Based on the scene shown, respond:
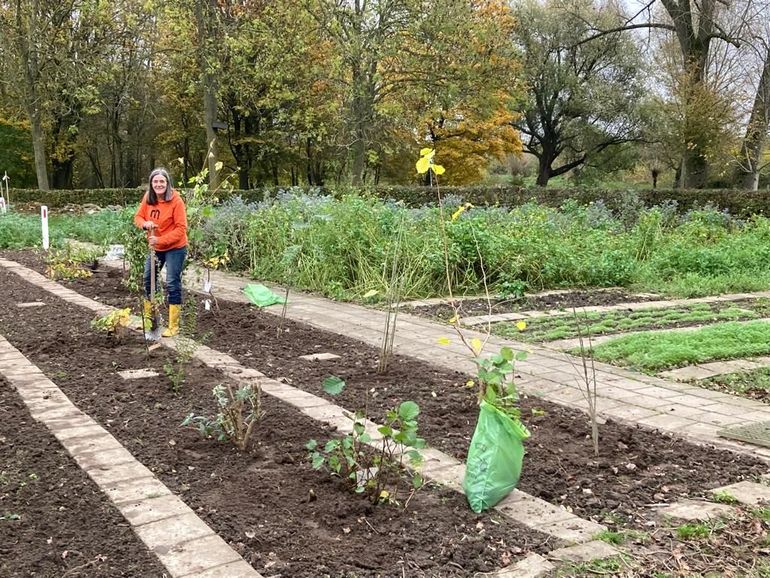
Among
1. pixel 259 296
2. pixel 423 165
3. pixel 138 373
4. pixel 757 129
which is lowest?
pixel 138 373

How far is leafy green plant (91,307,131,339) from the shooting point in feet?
16.5

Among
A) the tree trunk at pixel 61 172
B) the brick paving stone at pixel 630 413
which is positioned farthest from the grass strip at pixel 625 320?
the tree trunk at pixel 61 172

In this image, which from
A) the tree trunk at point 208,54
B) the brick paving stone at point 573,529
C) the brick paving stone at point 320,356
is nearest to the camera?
the brick paving stone at point 573,529

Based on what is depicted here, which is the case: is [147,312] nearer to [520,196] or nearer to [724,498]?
[724,498]

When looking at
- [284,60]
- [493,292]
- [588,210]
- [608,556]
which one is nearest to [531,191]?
[588,210]

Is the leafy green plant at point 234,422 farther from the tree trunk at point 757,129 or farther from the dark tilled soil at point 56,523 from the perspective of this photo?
the tree trunk at point 757,129

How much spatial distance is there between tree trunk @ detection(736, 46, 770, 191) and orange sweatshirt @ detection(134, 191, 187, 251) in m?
19.4

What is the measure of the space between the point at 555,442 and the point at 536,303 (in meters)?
4.35

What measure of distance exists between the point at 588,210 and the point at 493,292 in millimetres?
4520

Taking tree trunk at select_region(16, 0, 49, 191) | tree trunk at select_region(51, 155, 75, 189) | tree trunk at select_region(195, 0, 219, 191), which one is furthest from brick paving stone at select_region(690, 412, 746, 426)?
tree trunk at select_region(51, 155, 75, 189)

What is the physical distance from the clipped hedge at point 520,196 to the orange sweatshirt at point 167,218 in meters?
7.49

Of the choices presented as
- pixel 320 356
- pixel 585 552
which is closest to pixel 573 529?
pixel 585 552

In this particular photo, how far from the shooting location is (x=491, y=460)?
8.43 ft

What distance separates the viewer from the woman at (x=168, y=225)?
5480 mm
